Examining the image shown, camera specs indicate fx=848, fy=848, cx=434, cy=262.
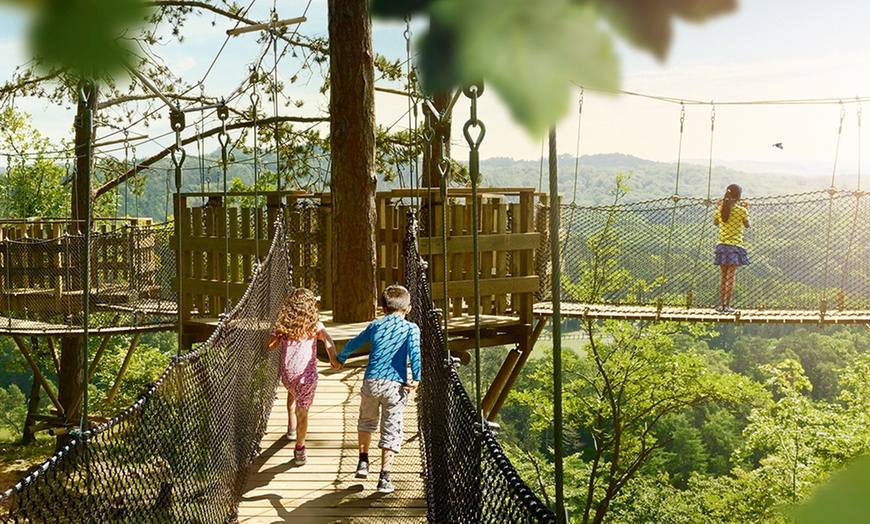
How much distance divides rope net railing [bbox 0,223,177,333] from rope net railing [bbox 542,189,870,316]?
493 centimetres

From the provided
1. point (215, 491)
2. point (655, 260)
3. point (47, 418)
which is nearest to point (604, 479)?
point (655, 260)

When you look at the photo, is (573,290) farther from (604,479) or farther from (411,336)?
(411,336)

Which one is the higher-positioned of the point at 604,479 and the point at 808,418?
the point at 808,418

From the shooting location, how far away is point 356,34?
6.19 m

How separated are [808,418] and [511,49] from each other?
18.3m

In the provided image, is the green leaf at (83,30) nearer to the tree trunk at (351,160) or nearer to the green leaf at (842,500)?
the green leaf at (842,500)

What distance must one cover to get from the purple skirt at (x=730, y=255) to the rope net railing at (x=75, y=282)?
6121 millimetres

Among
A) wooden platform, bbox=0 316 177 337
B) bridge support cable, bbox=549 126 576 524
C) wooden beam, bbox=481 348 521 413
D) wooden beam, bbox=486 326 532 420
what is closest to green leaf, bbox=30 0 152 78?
bridge support cable, bbox=549 126 576 524

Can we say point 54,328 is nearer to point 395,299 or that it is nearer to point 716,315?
point 395,299

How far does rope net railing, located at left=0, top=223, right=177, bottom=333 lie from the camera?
10.1 m

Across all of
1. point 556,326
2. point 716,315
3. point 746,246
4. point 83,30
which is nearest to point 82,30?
point 83,30

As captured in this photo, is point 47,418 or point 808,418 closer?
point 47,418

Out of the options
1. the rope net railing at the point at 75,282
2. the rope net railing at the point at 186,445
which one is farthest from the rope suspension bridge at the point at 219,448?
the rope net railing at the point at 75,282

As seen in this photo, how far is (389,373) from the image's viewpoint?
12.9 feet
